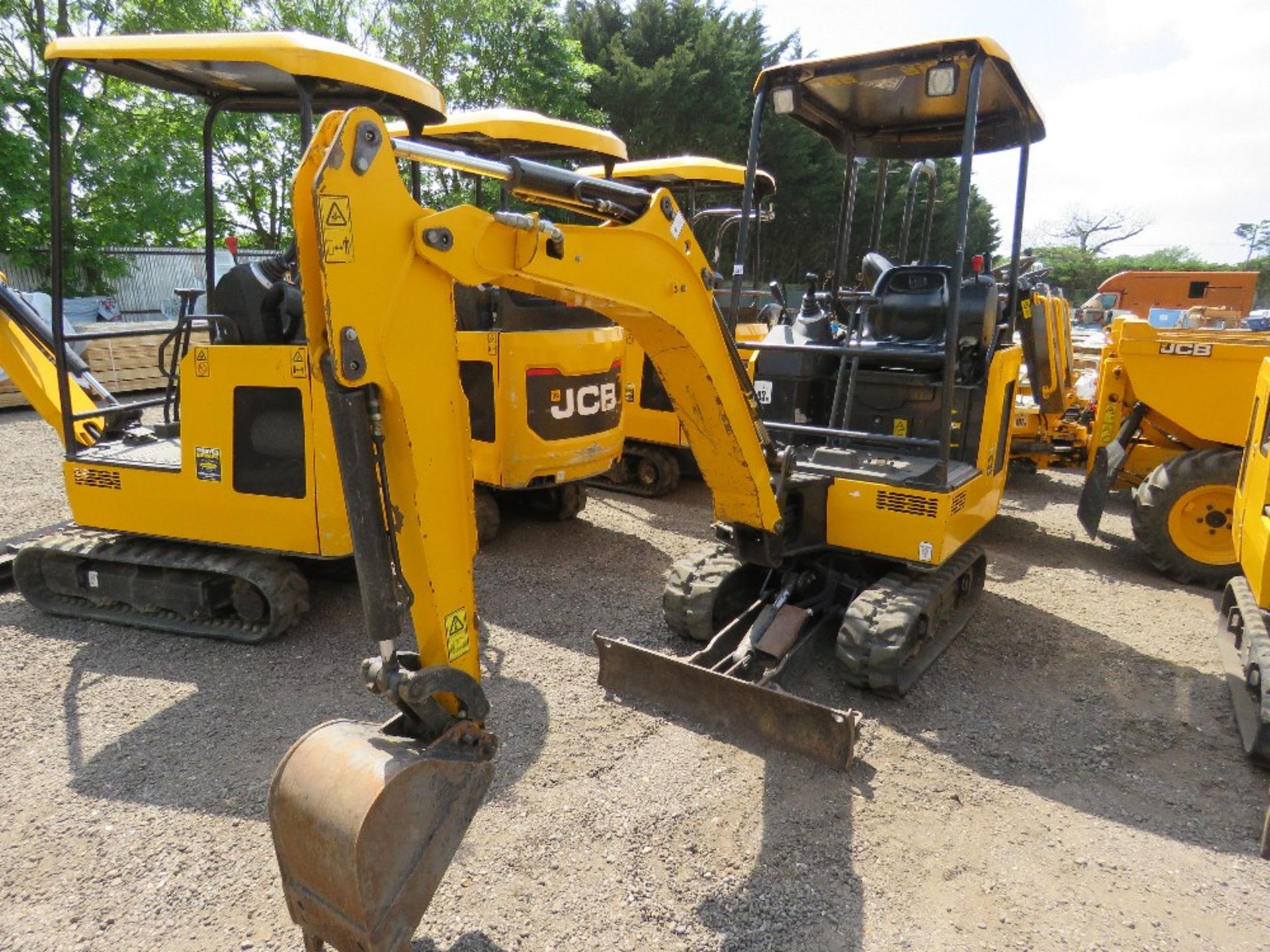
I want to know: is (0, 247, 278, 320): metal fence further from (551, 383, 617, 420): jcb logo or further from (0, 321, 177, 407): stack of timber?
(551, 383, 617, 420): jcb logo

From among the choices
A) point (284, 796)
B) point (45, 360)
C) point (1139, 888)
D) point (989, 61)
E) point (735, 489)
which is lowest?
point (1139, 888)

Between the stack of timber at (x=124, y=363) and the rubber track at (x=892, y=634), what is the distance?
10.6 metres

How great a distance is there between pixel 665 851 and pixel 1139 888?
1609 millimetres

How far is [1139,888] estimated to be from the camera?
278 centimetres

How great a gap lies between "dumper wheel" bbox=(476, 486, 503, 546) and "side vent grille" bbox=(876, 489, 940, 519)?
307cm

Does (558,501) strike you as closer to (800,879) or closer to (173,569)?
(173,569)

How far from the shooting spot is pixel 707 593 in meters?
4.24

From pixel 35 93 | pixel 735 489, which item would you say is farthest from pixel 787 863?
pixel 35 93

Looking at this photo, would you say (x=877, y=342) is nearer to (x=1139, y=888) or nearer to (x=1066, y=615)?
(x=1066, y=615)

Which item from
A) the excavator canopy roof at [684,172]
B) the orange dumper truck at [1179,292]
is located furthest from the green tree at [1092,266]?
the excavator canopy roof at [684,172]

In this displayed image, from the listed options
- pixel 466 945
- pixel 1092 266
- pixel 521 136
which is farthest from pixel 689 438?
pixel 1092 266

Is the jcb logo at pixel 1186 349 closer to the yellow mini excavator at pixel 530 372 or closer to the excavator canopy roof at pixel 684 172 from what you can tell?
the excavator canopy roof at pixel 684 172

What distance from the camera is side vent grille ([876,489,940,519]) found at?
12.8 ft

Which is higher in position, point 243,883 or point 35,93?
point 35,93
